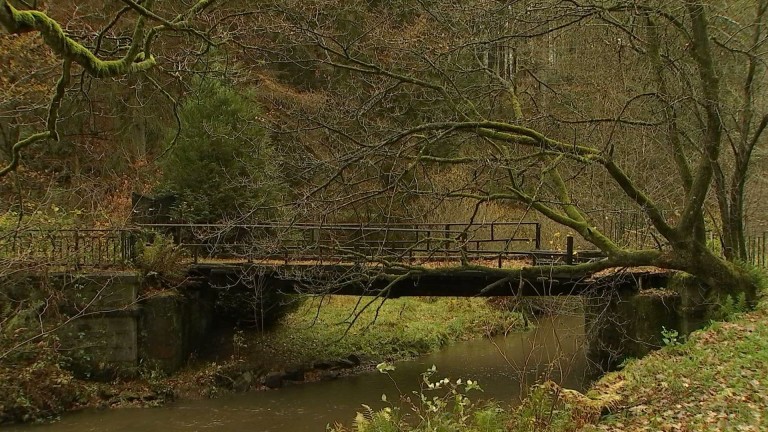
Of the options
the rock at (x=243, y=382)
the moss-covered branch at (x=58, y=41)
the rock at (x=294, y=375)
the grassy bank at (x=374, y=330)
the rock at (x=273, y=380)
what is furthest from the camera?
the grassy bank at (x=374, y=330)

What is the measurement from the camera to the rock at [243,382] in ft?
47.7

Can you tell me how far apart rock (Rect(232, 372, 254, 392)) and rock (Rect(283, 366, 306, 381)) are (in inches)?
32.1

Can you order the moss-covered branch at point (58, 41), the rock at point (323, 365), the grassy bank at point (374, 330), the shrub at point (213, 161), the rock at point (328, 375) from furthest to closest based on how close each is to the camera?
the shrub at point (213, 161), the grassy bank at point (374, 330), the rock at point (323, 365), the rock at point (328, 375), the moss-covered branch at point (58, 41)

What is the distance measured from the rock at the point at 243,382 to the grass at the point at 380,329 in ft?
3.90

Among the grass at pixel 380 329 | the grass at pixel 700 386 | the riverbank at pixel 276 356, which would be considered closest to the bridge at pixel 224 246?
the riverbank at pixel 276 356

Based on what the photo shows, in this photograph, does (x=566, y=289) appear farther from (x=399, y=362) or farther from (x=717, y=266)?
(x=399, y=362)

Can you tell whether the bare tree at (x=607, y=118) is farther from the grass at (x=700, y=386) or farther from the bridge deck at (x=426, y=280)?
the grass at (x=700, y=386)

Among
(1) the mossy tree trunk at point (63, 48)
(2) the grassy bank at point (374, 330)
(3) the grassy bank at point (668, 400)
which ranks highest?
(1) the mossy tree trunk at point (63, 48)

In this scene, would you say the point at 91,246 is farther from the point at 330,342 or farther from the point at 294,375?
the point at 330,342

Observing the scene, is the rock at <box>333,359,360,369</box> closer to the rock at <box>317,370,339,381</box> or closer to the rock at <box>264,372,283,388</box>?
the rock at <box>317,370,339,381</box>

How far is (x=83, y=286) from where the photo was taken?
13.8 meters

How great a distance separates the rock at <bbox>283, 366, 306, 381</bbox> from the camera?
1520 cm

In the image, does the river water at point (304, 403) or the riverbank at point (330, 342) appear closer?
the river water at point (304, 403)

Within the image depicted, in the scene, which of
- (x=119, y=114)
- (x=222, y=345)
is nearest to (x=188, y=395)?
(x=222, y=345)
